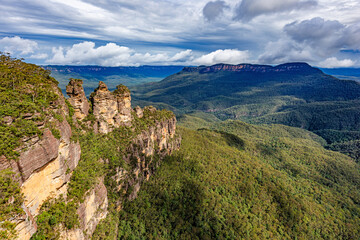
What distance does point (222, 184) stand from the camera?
75.2 metres

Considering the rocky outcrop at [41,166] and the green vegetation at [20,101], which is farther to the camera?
the rocky outcrop at [41,166]

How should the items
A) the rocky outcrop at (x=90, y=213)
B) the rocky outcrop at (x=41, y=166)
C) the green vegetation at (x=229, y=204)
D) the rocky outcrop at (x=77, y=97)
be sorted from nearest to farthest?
the rocky outcrop at (x=41, y=166), the rocky outcrop at (x=90, y=213), the rocky outcrop at (x=77, y=97), the green vegetation at (x=229, y=204)

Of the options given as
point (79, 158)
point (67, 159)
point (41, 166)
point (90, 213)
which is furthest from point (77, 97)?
point (90, 213)

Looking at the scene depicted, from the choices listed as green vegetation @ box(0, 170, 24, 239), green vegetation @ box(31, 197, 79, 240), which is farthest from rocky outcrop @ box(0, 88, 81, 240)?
green vegetation @ box(31, 197, 79, 240)

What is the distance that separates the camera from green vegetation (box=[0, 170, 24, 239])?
18.6 meters

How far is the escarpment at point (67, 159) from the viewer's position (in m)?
22.2

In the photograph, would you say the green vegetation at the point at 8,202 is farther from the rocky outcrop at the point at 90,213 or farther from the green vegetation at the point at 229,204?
the green vegetation at the point at 229,204

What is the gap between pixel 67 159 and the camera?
3244cm

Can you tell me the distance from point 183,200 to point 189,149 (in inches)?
1325

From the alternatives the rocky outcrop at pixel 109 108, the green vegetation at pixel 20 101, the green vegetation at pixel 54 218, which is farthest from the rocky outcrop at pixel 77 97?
the green vegetation at pixel 54 218

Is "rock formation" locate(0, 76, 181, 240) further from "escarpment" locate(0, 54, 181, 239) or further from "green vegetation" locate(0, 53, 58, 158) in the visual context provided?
"green vegetation" locate(0, 53, 58, 158)

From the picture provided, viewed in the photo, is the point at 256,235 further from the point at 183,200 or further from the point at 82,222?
the point at 82,222

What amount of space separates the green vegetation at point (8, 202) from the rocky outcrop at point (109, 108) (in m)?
32.5

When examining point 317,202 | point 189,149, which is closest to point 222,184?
point 189,149
